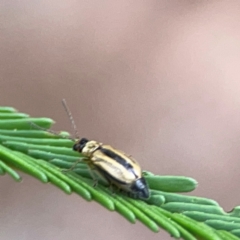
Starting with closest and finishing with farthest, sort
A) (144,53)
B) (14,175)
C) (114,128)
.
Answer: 1. (14,175)
2. (114,128)
3. (144,53)

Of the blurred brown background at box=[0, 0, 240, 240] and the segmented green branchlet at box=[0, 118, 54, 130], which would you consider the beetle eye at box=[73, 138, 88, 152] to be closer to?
the segmented green branchlet at box=[0, 118, 54, 130]

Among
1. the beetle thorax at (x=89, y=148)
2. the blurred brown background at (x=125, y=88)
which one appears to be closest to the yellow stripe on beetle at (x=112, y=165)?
the beetle thorax at (x=89, y=148)

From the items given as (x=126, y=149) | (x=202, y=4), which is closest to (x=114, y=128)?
(x=126, y=149)

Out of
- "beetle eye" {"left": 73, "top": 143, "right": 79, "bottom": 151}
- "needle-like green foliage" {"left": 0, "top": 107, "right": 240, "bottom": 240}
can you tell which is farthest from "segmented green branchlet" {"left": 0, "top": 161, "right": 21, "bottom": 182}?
"beetle eye" {"left": 73, "top": 143, "right": 79, "bottom": 151}

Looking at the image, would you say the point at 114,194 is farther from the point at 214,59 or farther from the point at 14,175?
the point at 214,59

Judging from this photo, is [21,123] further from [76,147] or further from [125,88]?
[125,88]

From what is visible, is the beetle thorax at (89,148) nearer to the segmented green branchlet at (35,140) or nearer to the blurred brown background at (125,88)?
the segmented green branchlet at (35,140)

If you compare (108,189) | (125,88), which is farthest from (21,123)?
(125,88)
